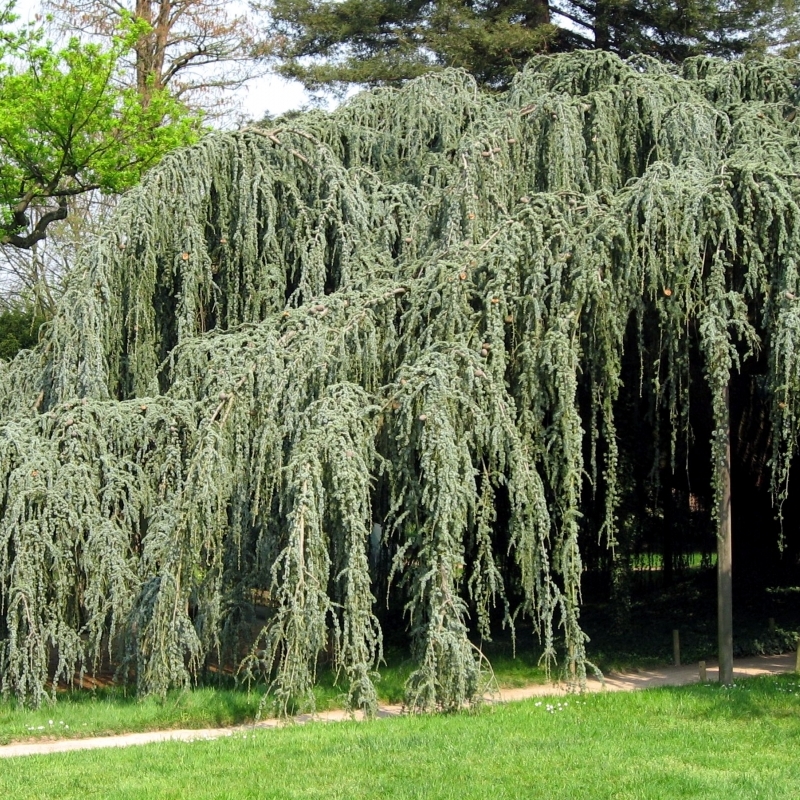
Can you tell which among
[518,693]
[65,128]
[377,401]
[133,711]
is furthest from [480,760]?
[65,128]

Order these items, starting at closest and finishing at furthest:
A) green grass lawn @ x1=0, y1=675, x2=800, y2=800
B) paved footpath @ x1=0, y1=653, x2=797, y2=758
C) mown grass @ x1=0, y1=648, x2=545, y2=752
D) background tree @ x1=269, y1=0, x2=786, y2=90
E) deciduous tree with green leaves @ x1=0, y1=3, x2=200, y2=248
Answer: green grass lawn @ x1=0, y1=675, x2=800, y2=800 → paved footpath @ x1=0, y1=653, x2=797, y2=758 → mown grass @ x1=0, y1=648, x2=545, y2=752 → deciduous tree with green leaves @ x1=0, y1=3, x2=200, y2=248 → background tree @ x1=269, y1=0, x2=786, y2=90

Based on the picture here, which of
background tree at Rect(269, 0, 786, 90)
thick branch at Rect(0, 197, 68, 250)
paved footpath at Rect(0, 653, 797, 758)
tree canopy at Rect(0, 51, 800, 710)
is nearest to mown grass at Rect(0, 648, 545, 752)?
paved footpath at Rect(0, 653, 797, 758)

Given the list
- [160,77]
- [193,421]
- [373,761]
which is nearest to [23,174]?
[160,77]

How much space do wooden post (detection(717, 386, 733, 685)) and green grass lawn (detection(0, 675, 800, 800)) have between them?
634mm

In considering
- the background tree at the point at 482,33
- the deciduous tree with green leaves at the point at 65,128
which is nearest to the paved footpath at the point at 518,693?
the deciduous tree with green leaves at the point at 65,128

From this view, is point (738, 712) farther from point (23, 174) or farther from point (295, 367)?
point (23, 174)

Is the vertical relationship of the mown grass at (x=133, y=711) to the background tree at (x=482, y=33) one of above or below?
below

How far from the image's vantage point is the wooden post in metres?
7.84

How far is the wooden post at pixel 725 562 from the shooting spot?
7844mm

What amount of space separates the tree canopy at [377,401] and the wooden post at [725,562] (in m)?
0.20

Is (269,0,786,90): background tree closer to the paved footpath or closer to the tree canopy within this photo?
the tree canopy

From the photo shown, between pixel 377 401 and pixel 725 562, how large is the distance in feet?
8.77

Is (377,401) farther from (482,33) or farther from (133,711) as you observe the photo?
(482,33)

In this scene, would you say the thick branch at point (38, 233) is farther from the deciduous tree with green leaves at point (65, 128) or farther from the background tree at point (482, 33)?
the background tree at point (482, 33)
